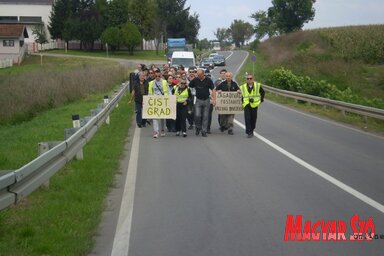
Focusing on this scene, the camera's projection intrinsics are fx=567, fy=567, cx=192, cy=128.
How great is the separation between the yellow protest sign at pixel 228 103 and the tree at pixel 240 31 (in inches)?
6643

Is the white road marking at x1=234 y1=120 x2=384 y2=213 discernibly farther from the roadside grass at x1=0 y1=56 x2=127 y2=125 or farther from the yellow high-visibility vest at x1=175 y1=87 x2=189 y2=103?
the roadside grass at x1=0 y1=56 x2=127 y2=125

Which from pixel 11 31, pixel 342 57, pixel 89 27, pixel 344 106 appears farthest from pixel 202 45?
pixel 344 106

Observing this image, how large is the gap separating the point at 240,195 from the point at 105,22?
87594 millimetres

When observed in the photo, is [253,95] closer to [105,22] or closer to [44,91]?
[44,91]

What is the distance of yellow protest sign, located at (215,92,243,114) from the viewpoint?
1625 centimetres

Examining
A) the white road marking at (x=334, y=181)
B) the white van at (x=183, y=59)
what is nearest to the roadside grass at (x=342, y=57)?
the white van at (x=183, y=59)

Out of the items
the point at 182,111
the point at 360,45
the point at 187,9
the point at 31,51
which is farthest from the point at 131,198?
the point at 187,9

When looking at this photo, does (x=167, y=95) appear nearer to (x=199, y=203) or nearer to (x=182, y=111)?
(x=182, y=111)

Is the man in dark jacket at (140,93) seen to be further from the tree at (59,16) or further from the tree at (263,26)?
the tree at (263,26)

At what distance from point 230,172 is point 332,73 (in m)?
36.4

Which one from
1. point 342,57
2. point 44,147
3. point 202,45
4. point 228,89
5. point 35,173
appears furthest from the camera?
point 202,45

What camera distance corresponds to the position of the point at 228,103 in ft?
53.7

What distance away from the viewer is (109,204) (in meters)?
7.98

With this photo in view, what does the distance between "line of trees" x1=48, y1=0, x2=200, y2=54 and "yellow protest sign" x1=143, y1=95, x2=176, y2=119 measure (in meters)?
72.5
